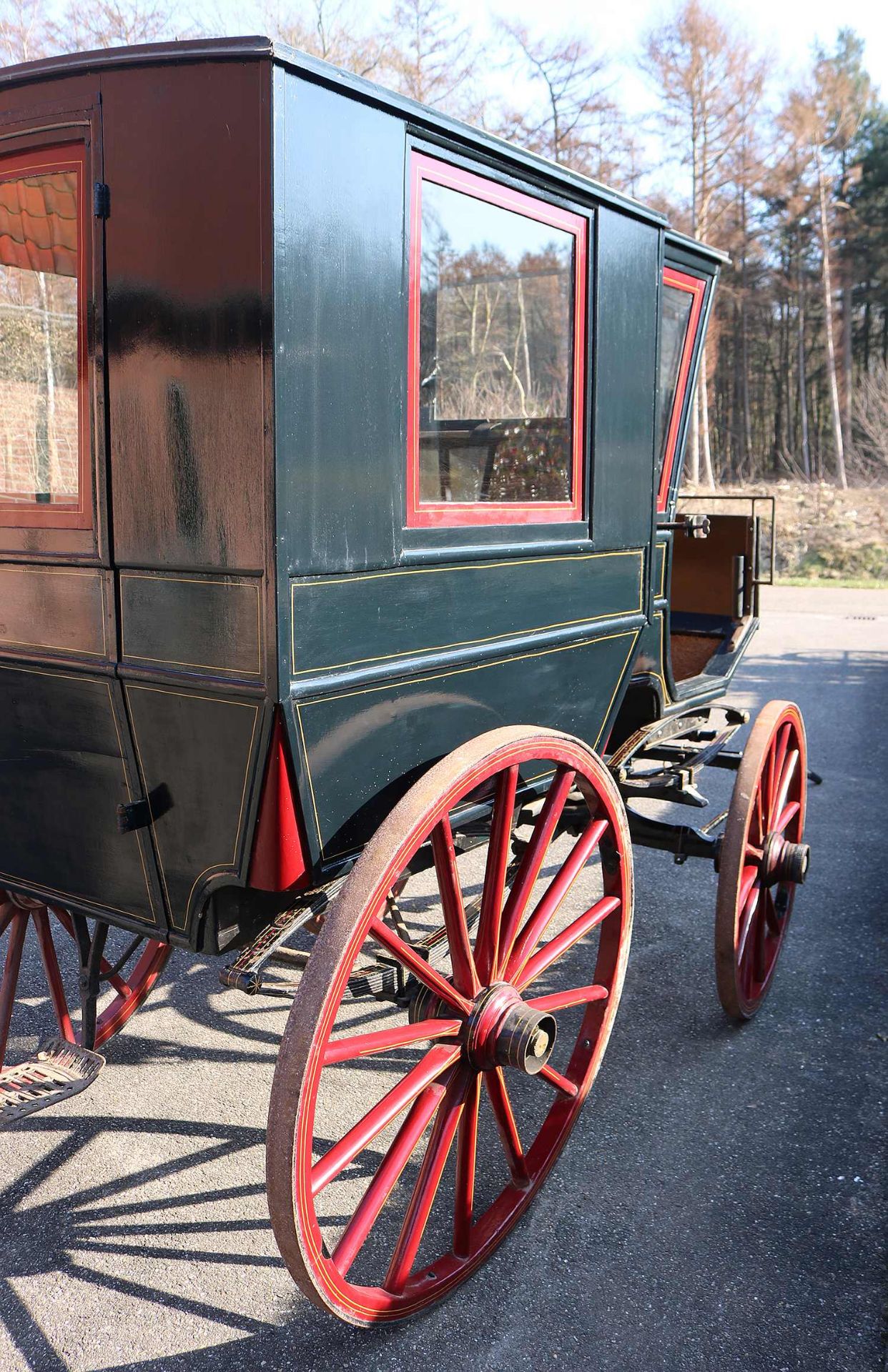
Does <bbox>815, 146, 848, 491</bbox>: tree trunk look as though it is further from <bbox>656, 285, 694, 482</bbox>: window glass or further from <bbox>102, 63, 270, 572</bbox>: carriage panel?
<bbox>102, 63, 270, 572</bbox>: carriage panel

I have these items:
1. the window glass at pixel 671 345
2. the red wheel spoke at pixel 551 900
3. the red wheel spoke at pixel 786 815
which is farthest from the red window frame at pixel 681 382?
the red wheel spoke at pixel 551 900

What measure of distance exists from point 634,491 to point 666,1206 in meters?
1.81

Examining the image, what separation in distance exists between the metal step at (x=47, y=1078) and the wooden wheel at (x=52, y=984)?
0.23 ft

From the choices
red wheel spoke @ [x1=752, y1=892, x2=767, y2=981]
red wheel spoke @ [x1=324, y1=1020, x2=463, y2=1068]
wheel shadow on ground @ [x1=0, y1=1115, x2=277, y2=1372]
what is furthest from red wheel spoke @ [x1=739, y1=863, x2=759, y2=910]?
wheel shadow on ground @ [x1=0, y1=1115, x2=277, y2=1372]

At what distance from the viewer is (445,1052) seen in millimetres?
2201

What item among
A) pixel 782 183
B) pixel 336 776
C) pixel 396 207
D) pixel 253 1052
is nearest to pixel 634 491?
pixel 396 207

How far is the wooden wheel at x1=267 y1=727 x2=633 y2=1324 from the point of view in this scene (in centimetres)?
185

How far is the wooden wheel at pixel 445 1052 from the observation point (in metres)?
1.85

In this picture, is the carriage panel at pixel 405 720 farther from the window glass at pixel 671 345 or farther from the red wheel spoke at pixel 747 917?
the window glass at pixel 671 345

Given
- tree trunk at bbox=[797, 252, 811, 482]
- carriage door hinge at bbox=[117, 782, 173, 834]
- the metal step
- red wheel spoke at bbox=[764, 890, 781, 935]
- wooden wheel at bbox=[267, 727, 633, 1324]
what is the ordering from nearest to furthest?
wooden wheel at bbox=[267, 727, 633, 1324] < carriage door hinge at bbox=[117, 782, 173, 834] < the metal step < red wheel spoke at bbox=[764, 890, 781, 935] < tree trunk at bbox=[797, 252, 811, 482]

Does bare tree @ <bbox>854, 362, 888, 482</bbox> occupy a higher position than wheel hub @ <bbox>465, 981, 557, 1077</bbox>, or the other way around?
bare tree @ <bbox>854, 362, 888, 482</bbox>

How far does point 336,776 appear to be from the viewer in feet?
7.00

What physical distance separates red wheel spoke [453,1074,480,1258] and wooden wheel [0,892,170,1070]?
893 mm

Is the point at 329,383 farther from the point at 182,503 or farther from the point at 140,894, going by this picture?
the point at 140,894
